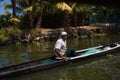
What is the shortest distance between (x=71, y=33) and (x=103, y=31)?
14.6 ft

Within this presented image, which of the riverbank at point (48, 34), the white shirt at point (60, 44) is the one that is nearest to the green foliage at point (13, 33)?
the riverbank at point (48, 34)

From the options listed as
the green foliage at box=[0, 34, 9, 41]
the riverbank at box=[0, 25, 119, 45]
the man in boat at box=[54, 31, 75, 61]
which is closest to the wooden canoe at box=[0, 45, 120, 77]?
the man in boat at box=[54, 31, 75, 61]

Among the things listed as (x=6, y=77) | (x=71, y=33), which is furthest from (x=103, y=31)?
(x=6, y=77)

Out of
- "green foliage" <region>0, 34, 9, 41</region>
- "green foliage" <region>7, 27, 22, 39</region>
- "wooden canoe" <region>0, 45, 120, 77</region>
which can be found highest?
"green foliage" <region>7, 27, 22, 39</region>

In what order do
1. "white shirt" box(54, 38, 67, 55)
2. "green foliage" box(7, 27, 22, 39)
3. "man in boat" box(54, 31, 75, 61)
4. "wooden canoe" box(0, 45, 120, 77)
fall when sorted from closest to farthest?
"wooden canoe" box(0, 45, 120, 77)
"man in boat" box(54, 31, 75, 61)
"white shirt" box(54, 38, 67, 55)
"green foliage" box(7, 27, 22, 39)

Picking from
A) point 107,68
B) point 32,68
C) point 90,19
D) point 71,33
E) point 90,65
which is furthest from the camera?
point 90,19

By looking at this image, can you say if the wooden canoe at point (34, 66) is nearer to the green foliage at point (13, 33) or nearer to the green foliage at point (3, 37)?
the green foliage at point (3, 37)

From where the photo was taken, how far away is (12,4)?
1127 inches

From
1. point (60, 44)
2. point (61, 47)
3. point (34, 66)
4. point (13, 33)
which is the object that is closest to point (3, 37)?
point (13, 33)

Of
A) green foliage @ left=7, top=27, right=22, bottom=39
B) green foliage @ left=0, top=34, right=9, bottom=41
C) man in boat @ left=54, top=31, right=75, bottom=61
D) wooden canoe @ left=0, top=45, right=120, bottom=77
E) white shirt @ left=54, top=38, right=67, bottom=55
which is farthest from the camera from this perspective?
green foliage @ left=7, top=27, right=22, bottom=39

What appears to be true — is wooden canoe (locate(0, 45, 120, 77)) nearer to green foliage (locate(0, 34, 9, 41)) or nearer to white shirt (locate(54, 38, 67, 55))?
white shirt (locate(54, 38, 67, 55))

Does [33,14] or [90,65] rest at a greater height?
[33,14]

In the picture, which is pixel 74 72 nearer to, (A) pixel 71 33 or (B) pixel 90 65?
(B) pixel 90 65

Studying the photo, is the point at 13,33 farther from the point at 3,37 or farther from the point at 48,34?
the point at 48,34
